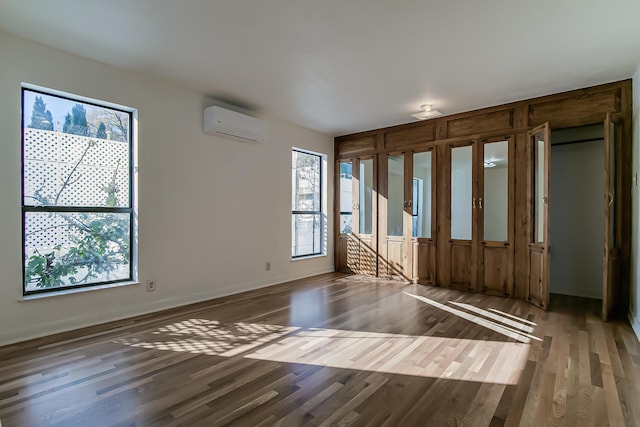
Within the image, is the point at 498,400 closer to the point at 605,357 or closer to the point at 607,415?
the point at 607,415

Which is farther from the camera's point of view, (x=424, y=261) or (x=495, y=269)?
(x=424, y=261)

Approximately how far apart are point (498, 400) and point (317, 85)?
338 cm

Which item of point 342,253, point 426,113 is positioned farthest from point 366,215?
point 426,113

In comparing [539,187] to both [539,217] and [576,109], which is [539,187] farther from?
[576,109]

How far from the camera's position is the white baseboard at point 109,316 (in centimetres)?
283

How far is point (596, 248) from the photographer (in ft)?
14.5

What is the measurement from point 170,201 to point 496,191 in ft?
14.1

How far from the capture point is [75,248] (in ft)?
10.6

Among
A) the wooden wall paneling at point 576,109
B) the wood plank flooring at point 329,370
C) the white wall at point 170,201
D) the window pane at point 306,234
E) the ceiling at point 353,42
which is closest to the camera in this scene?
the wood plank flooring at point 329,370

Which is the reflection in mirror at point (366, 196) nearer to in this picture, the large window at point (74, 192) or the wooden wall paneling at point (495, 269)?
the wooden wall paneling at point (495, 269)

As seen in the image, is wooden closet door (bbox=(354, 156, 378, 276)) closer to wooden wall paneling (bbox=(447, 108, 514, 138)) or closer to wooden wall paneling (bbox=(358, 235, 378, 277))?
wooden wall paneling (bbox=(358, 235, 378, 277))


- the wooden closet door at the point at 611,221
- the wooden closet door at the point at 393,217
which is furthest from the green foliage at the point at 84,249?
the wooden closet door at the point at 611,221

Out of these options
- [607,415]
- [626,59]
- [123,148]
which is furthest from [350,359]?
[626,59]

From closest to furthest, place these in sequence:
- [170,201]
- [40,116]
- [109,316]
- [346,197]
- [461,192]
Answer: [40,116] → [109,316] → [170,201] → [461,192] → [346,197]
